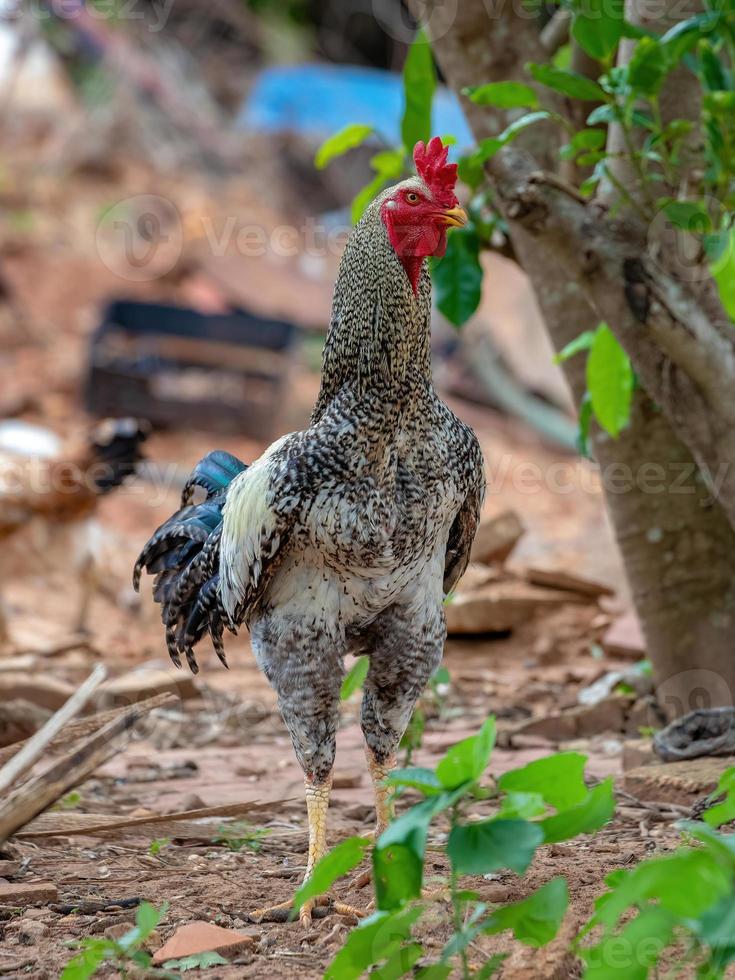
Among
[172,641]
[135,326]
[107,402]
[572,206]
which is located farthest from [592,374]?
[135,326]

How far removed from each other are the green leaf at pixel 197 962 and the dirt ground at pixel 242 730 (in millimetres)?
41

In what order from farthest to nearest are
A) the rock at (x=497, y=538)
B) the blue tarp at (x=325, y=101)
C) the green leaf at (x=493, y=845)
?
the blue tarp at (x=325, y=101) < the rock at (x=497, y=538) < the green leaf at (x=493, y=845)

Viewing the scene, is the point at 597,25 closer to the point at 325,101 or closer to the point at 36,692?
the point at 36,692

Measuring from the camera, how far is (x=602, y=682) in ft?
19.2

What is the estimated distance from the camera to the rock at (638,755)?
14.0 ft

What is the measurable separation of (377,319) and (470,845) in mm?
1620

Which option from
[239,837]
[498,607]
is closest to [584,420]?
[239,837]

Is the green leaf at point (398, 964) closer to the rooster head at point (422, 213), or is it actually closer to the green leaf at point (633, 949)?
the green leaf at point (633, 949)

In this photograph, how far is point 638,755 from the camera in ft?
14.1

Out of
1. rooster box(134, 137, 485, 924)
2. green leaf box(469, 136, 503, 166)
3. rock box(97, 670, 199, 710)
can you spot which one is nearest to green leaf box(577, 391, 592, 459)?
green leaf box(469, 136, 503, 166)

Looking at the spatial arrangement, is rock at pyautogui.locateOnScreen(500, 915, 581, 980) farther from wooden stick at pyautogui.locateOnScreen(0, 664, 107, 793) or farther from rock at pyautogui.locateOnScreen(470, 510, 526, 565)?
rock at pyautogui.locateOnScreen(470, 510, 526, 565)

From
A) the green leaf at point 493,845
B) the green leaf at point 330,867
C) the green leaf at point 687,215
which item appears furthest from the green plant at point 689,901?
the green leaf at point 687,215

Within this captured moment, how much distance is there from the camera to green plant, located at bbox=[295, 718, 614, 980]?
204cm

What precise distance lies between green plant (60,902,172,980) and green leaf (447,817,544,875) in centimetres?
67
